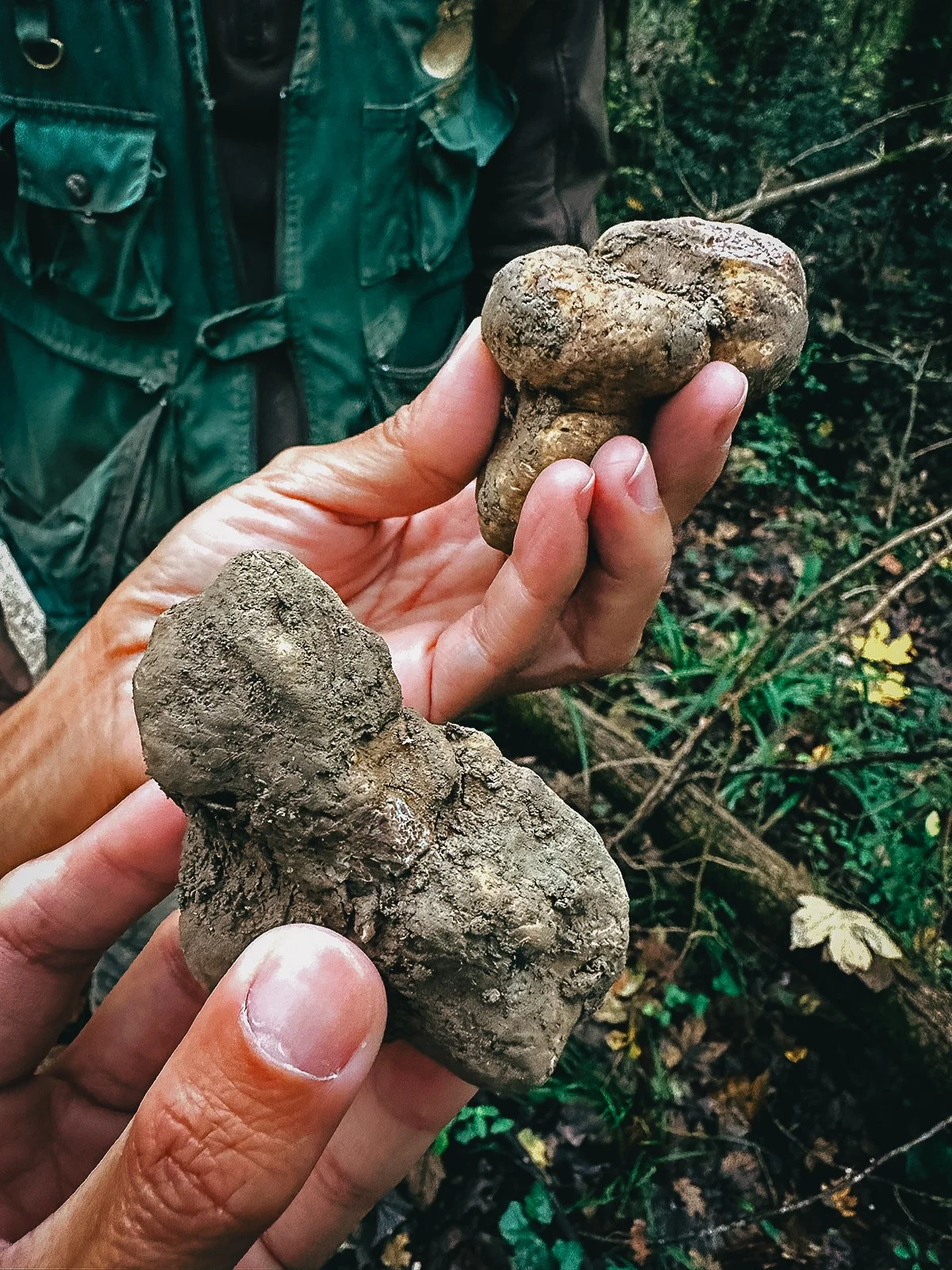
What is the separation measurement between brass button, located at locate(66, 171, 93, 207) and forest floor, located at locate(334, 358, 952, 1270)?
2.31 m

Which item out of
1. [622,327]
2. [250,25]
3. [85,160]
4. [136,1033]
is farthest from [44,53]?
[136,1033]

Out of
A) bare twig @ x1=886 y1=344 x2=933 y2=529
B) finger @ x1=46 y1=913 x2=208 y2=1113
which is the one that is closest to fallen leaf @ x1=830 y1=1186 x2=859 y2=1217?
finger @ x1=46 y1=913 x2=208 y2=1113

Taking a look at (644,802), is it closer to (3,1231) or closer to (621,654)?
(621,654)

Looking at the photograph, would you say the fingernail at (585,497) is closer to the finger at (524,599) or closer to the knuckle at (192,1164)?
the finger at (524,599)

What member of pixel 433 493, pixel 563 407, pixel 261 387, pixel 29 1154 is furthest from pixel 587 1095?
pixel 261 387

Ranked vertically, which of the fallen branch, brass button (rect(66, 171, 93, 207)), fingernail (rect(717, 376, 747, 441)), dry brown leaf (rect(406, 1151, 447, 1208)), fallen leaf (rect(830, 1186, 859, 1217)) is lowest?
fallen leaf (rect(830, 1186, 859, 1217))

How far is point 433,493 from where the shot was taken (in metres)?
2.15

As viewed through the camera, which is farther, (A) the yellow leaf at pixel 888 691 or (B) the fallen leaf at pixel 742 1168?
(A) the yellow leaf at pixel 888 691

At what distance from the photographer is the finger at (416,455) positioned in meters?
2.00

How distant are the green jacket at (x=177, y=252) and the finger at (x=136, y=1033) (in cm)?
153

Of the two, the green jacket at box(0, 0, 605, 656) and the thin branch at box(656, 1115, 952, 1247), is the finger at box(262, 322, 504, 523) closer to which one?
the green jacket at box(0, 0, 605, 656)

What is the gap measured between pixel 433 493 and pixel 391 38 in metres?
1.44

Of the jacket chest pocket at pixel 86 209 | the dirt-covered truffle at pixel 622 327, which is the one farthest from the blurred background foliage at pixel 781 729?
the jacket chest pocket at pixel 86 209

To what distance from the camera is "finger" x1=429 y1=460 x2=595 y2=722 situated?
1792 millimetres
